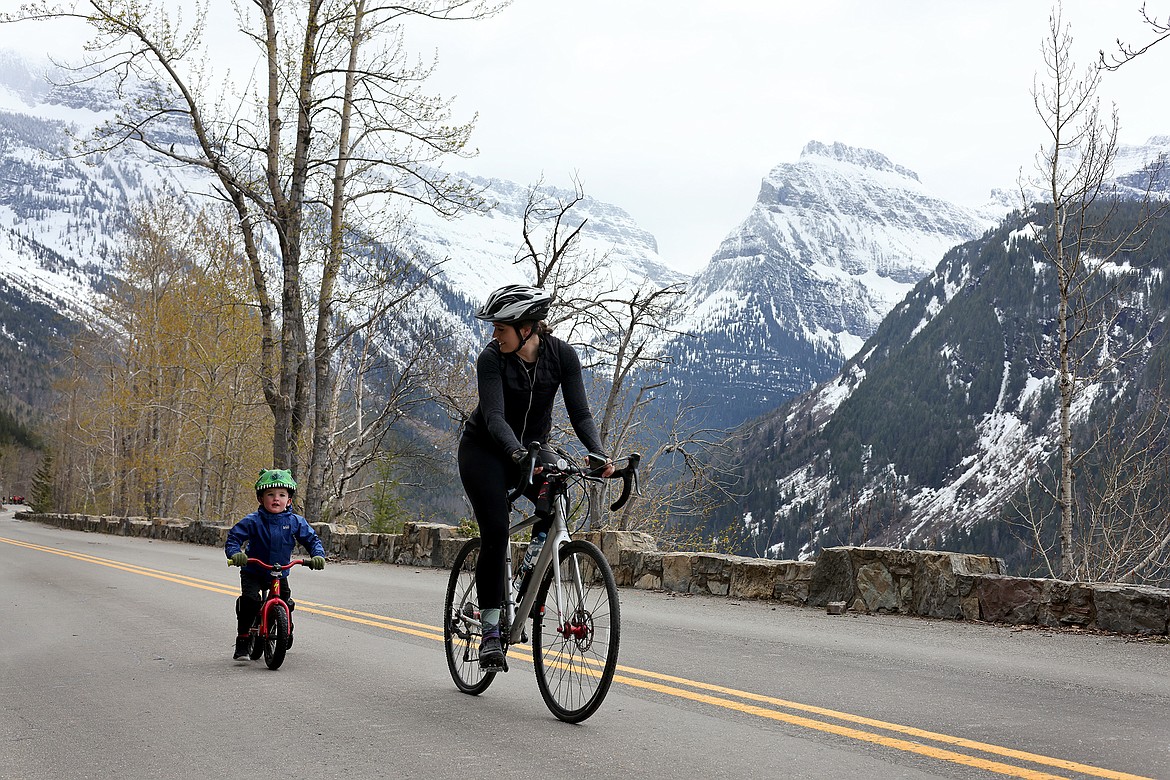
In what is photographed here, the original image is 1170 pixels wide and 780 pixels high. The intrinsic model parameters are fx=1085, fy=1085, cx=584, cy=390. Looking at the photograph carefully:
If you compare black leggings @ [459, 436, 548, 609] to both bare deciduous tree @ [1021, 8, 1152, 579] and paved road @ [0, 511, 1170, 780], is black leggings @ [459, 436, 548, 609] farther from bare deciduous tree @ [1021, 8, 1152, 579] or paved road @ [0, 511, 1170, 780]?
bare deciduous tree @ [1021, 8, 1152, 579]

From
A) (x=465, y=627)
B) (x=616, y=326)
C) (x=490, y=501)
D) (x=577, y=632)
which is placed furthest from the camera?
(x=616, y=326)

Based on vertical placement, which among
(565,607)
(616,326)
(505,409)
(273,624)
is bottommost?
(273,624)

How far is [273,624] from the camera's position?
6.78m

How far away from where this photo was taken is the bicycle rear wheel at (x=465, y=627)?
224 inches

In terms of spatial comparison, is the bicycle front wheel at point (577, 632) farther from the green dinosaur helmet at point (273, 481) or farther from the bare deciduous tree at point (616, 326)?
the bare deciduous tree at point (616, 326)

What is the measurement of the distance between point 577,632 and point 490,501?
2.57ft

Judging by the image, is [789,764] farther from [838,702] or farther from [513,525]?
[513,525]

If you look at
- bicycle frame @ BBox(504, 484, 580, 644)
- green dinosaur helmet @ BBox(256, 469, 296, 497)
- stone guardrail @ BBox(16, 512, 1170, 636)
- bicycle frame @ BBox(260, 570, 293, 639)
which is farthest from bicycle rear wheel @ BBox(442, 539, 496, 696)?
green dinosaur helmet @ BBox(256, 469, 296, 497)

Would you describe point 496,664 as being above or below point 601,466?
below

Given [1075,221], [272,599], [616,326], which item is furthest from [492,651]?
[616,326]

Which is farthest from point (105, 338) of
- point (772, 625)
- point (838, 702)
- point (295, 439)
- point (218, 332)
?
point (838, 702)

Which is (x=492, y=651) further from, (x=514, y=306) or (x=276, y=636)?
(x=276, y=636)

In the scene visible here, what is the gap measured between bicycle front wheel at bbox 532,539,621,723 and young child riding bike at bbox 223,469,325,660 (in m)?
2.19

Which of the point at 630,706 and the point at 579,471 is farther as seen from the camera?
the point at 630,706
